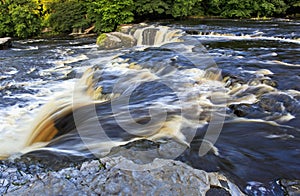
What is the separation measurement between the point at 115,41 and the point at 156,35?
1.77 metres

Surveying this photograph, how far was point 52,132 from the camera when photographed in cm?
408

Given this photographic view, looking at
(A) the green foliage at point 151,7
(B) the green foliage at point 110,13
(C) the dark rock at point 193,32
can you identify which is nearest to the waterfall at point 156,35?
(C) the dark rock at point 193,32

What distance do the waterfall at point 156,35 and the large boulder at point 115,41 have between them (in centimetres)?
46

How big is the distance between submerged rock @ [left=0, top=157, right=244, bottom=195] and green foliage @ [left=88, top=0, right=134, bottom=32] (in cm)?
1461

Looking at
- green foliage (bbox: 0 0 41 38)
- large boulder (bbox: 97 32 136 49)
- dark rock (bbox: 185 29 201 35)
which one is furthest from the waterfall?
green foliage (bbox: 0 0 41 38)

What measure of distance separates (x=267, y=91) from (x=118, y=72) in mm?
3377

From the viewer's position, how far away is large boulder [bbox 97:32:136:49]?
11261 mm

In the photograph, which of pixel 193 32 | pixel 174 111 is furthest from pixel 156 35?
pixel 174 111

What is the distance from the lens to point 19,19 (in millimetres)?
17672

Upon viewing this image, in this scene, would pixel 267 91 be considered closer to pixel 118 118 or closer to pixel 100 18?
pixel 118 118

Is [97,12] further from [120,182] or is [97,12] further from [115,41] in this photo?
[120,182]

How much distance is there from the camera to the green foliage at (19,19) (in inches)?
691

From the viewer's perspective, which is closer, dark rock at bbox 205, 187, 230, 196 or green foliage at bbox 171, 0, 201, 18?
dark rock at bbox 205, 187, 230, 196

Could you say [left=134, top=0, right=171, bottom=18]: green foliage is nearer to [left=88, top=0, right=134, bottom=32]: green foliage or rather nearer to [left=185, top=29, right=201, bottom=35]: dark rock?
[left=88, top=0, right=134, bottom=32]: green foliage
